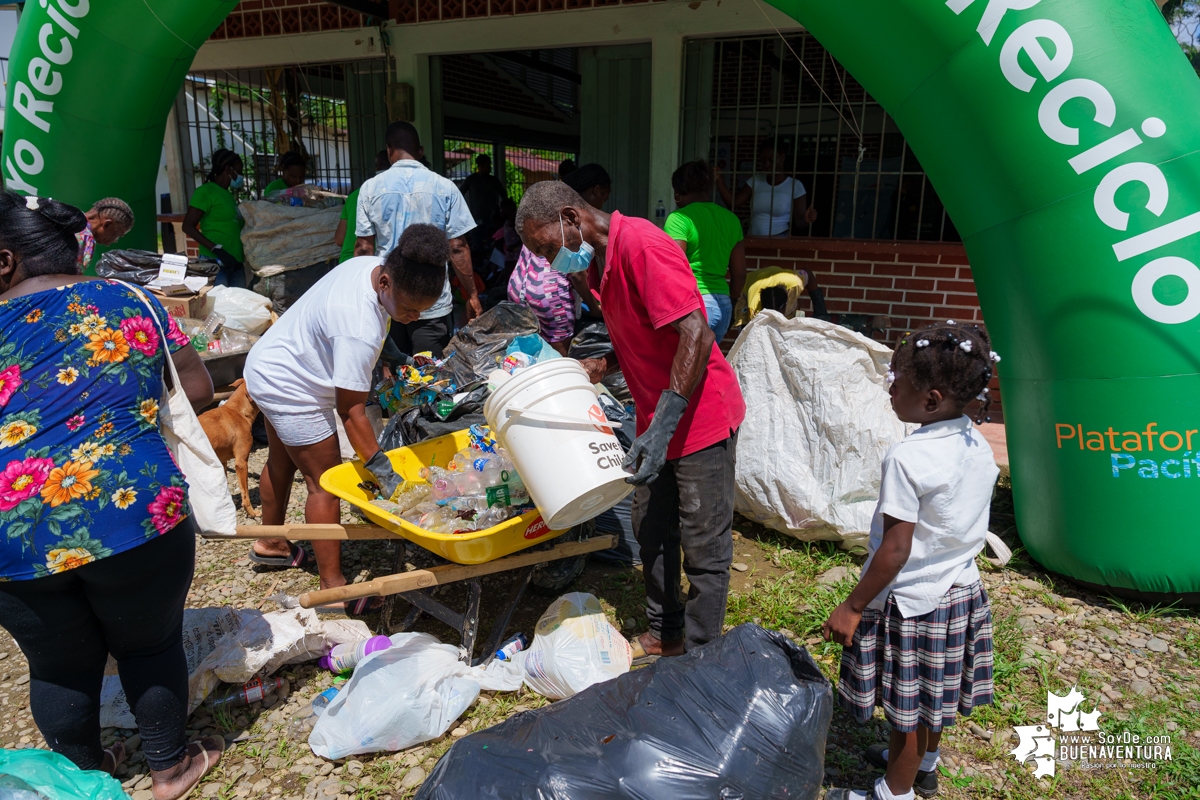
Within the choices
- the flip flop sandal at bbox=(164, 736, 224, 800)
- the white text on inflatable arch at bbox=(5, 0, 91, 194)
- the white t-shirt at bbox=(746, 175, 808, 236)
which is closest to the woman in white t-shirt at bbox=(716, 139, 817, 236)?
the white t-shirt at bbox=(746, 175, 808, 236)

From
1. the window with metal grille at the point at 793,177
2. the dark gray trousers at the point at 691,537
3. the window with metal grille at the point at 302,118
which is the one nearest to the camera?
the dark gray trousers at the point at 691,537

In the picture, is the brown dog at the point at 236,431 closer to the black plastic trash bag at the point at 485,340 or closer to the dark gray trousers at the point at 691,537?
the black plastic trash bag at the point at 485,340

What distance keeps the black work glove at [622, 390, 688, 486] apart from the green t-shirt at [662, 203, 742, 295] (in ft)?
7.69

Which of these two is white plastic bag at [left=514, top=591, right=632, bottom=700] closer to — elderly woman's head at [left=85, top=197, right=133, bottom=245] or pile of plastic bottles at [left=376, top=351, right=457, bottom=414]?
pile of plastic bottles at [left=376, top=351, right=457, bottom=414]

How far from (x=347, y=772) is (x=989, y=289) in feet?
10.9

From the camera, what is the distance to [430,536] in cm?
266

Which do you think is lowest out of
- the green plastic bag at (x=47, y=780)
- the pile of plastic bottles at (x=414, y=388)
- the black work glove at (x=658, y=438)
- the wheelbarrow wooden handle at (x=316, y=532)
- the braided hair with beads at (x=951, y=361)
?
the green plastic bag at (x=47, y=780)

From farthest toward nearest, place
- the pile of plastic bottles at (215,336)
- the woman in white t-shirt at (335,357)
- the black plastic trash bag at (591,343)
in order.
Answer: the pile of plastic bottles at (215,336)
the black plastic trash bag at (591,343)
the woman in white t-shirt at (335,357)

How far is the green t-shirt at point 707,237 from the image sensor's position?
460cm

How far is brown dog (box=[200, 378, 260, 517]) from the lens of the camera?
13.9ft

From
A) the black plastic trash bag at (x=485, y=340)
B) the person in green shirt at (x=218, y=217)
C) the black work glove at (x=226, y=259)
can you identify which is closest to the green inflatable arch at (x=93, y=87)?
the person in green shirt at (x=218, y=217)

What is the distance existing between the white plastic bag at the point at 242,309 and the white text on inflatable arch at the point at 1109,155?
5.07 m

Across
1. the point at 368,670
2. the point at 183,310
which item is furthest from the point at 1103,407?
the point at 183,310

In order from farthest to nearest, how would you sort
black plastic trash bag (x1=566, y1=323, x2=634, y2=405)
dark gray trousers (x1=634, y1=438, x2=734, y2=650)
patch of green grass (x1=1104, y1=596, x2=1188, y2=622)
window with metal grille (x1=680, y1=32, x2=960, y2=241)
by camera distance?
window with metal grille (x1=680, y1=32, x2=960, y2=241) → black plastic trash bag (x1=566, y1=323, x2=634, y2=405) → patch of green grass (x1=1104, y1=596, x2=1188, y2=622) → dark gray trousers (x1=634, y1=438, x2=734, y2=650)
